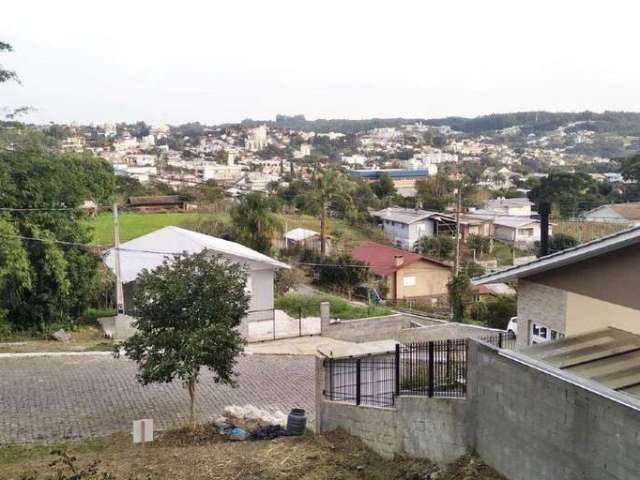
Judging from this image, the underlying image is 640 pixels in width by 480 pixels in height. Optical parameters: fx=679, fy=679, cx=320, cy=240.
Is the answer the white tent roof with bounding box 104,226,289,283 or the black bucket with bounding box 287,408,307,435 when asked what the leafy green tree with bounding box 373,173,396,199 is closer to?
the white tent roof with bounding box 104,226,289,283

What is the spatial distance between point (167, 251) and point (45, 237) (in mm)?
5531

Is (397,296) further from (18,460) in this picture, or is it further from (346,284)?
(18,460)

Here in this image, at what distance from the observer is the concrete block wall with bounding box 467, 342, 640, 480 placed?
281 inches

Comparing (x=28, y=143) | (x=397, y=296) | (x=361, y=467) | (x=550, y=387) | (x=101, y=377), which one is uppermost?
(x=28, y=143)

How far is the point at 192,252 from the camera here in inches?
1037

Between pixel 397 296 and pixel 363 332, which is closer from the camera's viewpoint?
pixel 363 332

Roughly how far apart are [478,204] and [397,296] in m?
42.8

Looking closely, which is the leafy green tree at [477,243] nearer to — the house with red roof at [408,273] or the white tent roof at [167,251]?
the house with red roof at [408,273]

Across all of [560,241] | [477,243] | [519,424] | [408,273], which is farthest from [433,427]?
[477,243]

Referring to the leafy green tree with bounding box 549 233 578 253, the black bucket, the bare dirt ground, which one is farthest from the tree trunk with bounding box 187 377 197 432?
the leafy green tree with bounding box 549 233 578 253

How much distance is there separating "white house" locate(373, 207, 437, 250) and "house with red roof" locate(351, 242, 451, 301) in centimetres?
1469

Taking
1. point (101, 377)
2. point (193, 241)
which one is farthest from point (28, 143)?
point (101, 377)

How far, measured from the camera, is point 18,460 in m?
11.9

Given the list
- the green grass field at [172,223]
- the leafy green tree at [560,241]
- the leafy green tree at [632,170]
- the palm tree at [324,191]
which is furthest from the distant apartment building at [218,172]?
the leafy green tree at [560,241]
